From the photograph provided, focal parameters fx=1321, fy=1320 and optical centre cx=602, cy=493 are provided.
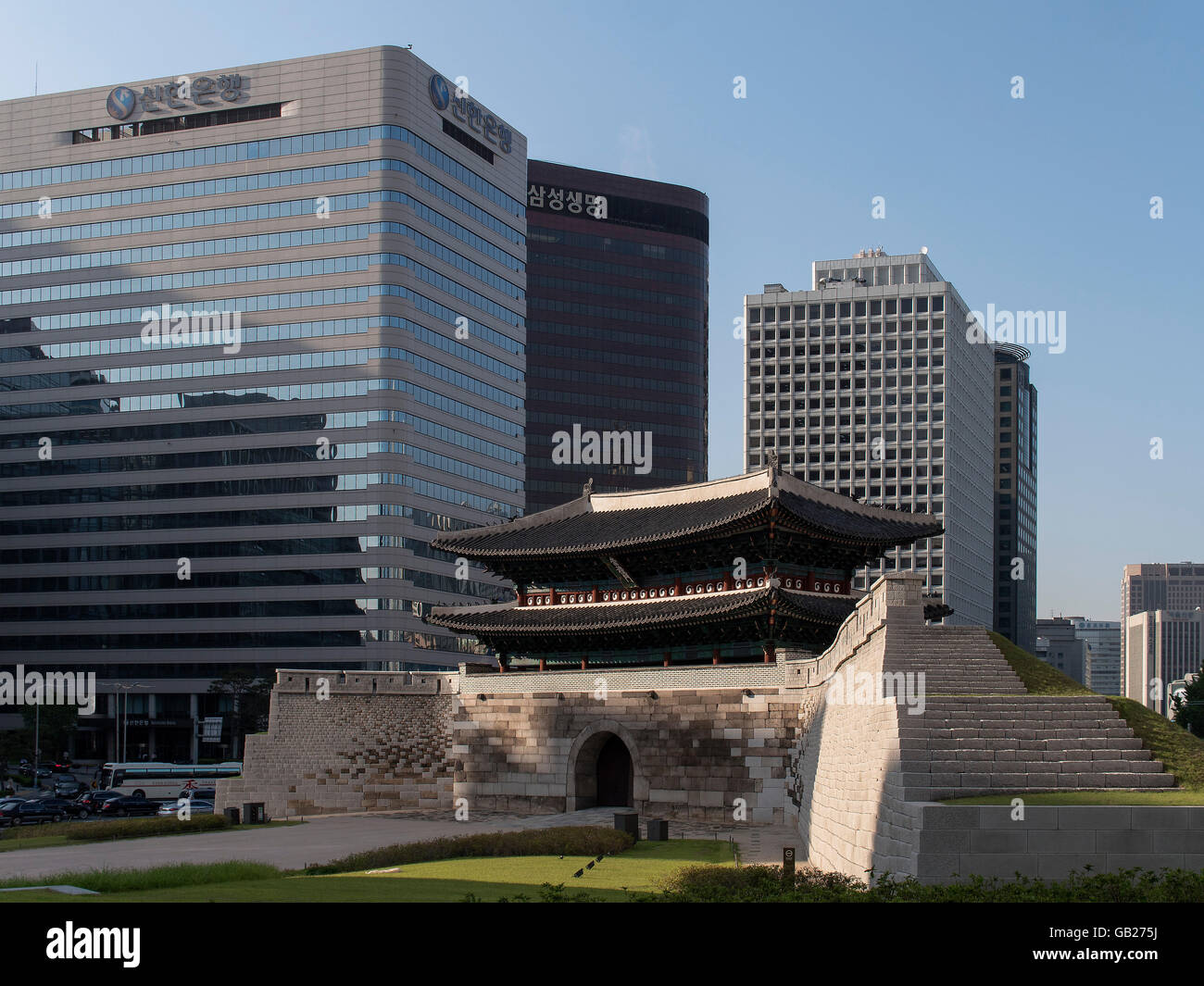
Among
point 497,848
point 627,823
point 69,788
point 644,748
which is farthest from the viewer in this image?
point 69,788

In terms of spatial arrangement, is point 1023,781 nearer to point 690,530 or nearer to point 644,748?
point 690,530

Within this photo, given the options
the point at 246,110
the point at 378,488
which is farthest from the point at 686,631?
the point at 246,110

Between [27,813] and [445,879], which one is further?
[27,813]

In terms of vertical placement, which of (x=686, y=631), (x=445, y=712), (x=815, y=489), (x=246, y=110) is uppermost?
(x=246, y=110)

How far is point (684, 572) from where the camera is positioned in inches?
2229

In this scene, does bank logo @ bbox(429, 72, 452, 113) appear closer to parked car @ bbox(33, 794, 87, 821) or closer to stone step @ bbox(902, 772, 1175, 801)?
parked car @ bbox(33, 794, 87, 821)

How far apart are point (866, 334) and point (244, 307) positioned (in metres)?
88.4

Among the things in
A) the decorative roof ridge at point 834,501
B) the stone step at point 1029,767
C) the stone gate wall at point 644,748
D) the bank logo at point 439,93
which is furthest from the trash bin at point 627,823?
the bank logo at point 439,93

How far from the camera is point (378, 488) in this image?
104m

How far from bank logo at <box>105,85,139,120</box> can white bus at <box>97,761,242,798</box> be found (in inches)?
2212

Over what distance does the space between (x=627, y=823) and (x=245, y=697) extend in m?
65.4

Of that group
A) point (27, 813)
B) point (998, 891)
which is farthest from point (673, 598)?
point (998, 891)

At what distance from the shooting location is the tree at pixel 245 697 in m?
101
